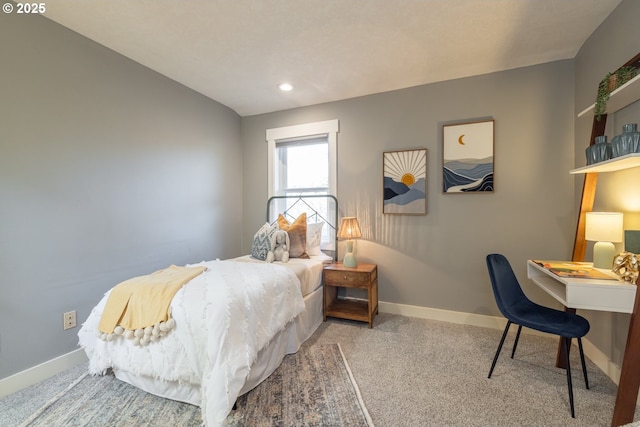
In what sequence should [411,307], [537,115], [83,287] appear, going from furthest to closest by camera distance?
[411,307], [537,115], [83,287]

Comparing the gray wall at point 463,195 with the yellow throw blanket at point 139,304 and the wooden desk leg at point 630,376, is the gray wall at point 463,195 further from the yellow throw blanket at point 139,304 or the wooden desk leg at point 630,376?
the yellow throw blanket at point 139,304

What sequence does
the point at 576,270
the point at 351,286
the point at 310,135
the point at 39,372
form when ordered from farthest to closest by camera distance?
the point at 310,135, the point at 351,286, the point at 39,372, the point at 576,270

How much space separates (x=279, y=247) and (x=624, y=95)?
2.75 metres

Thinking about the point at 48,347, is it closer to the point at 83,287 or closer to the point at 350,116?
the point at 83,287

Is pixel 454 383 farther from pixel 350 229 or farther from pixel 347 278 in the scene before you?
pixel 350 229

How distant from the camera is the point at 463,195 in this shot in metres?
2.68

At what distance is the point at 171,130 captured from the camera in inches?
109

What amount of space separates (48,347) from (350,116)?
134 inches

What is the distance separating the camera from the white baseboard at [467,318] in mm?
1882

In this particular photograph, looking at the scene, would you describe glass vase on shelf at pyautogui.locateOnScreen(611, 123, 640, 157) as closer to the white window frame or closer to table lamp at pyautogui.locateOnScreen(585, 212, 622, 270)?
table lamp at pyautogui.locateOnScreen(585, 212, 622, 270)

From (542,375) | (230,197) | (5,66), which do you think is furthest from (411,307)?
(5,66)

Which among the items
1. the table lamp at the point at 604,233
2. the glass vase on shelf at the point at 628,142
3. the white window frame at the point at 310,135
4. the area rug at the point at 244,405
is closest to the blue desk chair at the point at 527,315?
the table lamp at the point at 604,233

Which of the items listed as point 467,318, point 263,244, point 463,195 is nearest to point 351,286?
point 263,244

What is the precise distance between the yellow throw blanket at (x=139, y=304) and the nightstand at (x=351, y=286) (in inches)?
56.7
